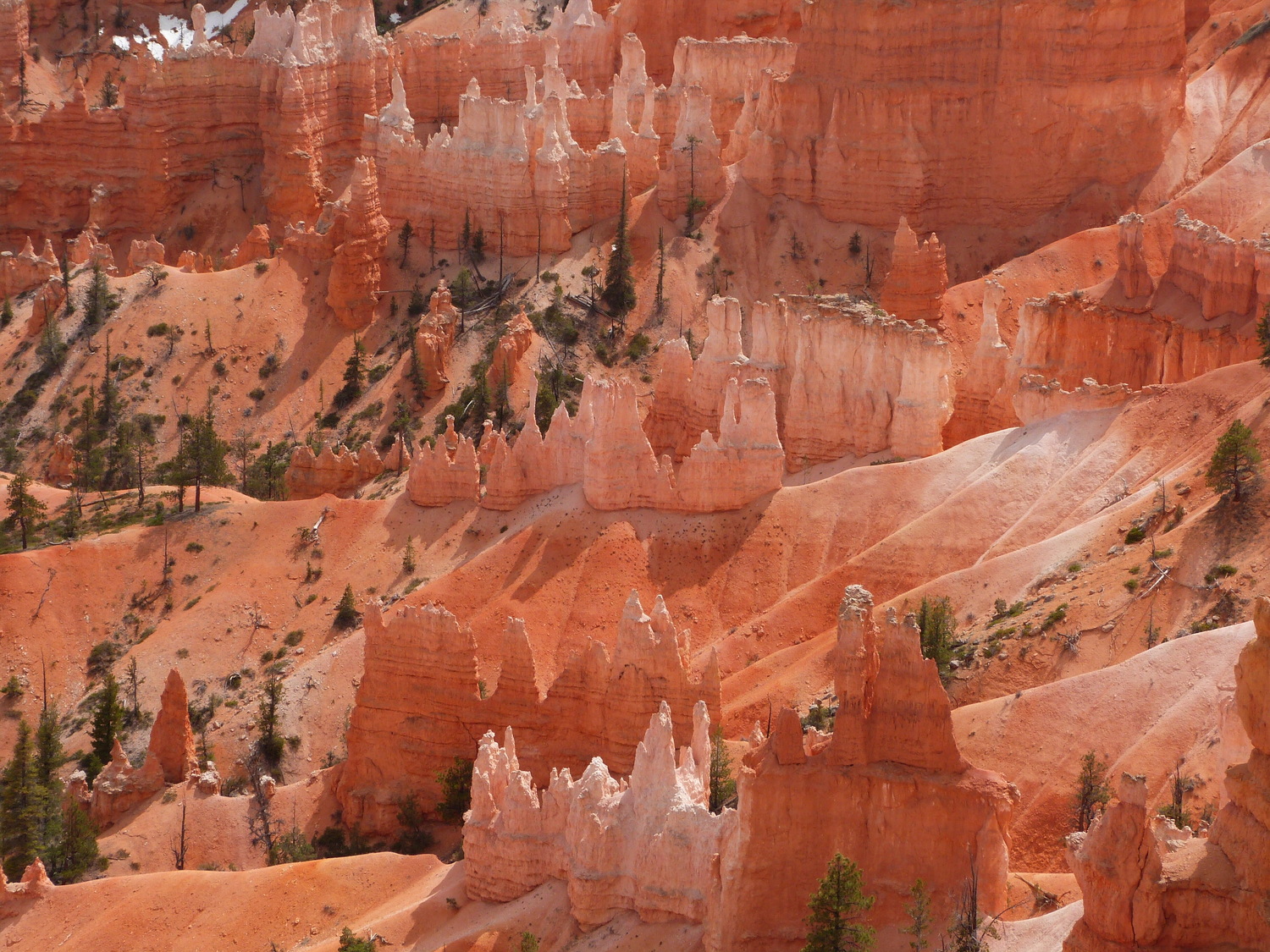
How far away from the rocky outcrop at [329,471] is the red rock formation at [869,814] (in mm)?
44443

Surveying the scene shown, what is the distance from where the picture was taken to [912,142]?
335 ft

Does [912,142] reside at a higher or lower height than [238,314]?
higher

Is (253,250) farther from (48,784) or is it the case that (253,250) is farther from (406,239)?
(48,784)

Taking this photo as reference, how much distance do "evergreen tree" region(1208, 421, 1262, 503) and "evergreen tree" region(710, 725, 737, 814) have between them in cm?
1328

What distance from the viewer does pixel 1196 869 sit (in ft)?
117

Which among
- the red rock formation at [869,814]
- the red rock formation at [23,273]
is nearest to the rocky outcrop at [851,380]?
the red rock formation at [869,814]

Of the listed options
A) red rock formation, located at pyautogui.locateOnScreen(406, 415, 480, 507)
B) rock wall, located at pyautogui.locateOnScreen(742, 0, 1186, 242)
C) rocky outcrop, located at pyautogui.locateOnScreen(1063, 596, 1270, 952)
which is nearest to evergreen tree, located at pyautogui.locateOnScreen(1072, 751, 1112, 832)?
rocky outcrop, located at pyautogui.locateOnScreen(1063, 596, 1270, 952)

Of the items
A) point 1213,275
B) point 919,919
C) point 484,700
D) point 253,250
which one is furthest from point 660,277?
point 919,919

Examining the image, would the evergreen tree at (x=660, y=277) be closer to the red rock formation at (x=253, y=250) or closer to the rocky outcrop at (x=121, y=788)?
the red rock formation at (x=253, y=250)

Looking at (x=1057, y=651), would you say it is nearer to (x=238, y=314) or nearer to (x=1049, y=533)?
(x=1049, y=533)

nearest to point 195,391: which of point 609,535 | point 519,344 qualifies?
point 519,344

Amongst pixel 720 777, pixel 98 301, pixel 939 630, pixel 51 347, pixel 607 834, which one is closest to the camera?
pixel 607 834

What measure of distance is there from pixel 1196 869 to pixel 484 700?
1127 inches

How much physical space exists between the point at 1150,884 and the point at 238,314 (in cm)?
7108
